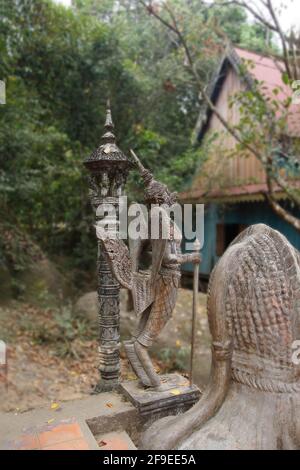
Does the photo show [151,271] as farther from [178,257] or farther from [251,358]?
[251,358]

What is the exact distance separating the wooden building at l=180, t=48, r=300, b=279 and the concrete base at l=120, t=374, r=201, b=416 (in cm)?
601

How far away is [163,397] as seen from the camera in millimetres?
3070

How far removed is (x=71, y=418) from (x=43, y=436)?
289 mm

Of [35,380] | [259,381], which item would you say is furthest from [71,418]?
[35,380]

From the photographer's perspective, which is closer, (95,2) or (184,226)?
(184,226)

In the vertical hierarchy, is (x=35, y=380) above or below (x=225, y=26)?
below

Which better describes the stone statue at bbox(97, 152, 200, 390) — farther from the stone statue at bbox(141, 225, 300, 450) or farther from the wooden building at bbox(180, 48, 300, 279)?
the wooden building at bbox(180, 48, 300, 279)

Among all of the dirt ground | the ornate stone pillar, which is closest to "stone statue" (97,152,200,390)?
the ornate stone pillar

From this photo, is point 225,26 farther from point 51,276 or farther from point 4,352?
point 4,352

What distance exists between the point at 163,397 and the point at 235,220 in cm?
756

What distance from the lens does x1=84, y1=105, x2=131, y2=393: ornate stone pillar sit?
11.8 ft

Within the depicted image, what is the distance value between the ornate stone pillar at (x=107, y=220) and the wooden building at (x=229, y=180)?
17.9ft

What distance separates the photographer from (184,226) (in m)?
8.73

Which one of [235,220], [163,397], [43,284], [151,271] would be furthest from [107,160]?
[235,220]
